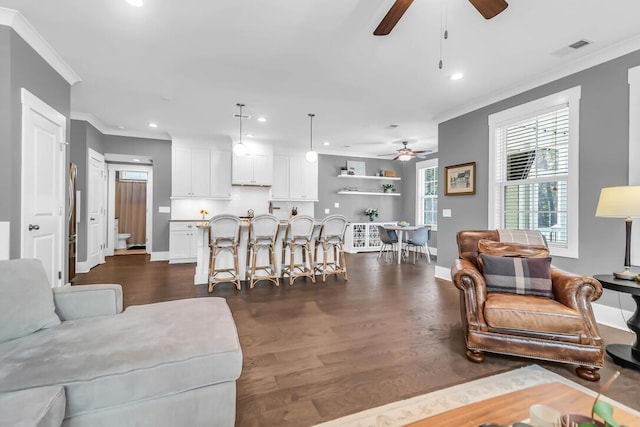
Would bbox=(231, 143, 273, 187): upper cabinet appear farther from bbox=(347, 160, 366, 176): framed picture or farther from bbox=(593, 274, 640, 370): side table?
bbox=(593, 274, 640, 370): side table

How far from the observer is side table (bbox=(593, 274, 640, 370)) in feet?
6.85

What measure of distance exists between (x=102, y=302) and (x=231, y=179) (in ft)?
17.4

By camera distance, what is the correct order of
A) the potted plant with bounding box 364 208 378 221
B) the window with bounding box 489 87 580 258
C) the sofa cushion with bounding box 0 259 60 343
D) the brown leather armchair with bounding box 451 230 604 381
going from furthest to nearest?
the potted plant with bounding box 364 208 378 221 < the window with bounding box 489 87 580 258 < the brown leather armchair with bounding box 451 230 604 381 < the sofa cushion with bounding box 0 259 60 343

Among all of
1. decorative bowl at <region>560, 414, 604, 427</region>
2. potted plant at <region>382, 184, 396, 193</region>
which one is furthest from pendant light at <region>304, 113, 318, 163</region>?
decorative bowl at <region>560, 414, 604, 427</region>

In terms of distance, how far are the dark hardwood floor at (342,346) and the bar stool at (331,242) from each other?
303 mm

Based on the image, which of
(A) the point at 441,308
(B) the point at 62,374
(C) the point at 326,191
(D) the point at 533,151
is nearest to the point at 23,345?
(B) the point at 62,374

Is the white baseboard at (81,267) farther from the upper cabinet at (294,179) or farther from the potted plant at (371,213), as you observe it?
the potted plant at (371,213)

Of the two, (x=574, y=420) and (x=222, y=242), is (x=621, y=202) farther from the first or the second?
(x=222, y=242)

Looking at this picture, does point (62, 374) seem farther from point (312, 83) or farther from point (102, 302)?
point (312, 83)

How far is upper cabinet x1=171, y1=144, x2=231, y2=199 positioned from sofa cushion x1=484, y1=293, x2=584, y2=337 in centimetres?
594

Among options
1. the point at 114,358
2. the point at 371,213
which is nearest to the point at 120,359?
the point at 114,358

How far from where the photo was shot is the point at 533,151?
3.77 metres

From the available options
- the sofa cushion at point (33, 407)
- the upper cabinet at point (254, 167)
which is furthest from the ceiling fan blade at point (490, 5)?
the upper cabinet at point (254, 167)

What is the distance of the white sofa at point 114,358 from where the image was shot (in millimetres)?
1175
